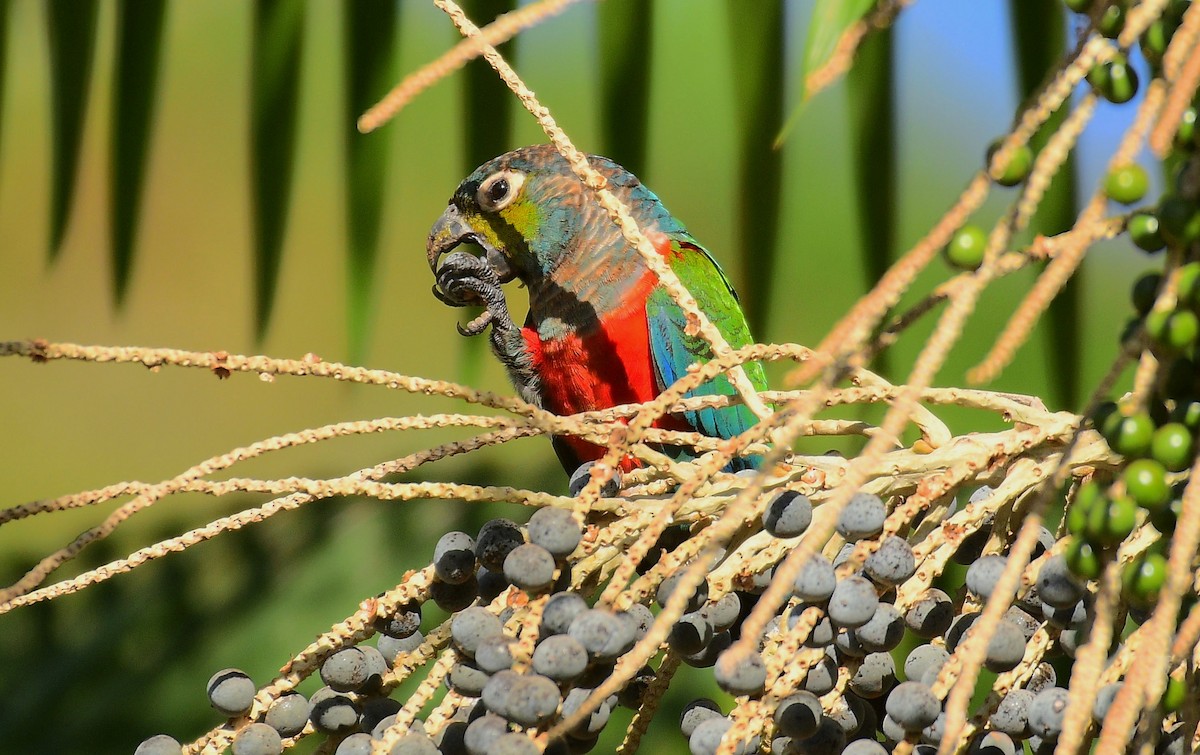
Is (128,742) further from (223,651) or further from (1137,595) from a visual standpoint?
(1137,595)

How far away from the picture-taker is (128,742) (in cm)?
162

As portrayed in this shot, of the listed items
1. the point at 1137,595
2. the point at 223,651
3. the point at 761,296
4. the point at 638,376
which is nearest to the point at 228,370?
the point at 1137,595

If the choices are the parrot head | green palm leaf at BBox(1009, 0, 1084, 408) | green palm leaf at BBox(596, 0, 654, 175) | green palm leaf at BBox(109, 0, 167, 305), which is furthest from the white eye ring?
green palm leaf at BBox(1009, 0, 1084, 408)

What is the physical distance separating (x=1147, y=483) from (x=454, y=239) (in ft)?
4.34

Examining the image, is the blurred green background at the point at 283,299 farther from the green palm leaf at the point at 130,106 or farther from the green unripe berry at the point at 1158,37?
the green unripe berry at the point at 1158,37

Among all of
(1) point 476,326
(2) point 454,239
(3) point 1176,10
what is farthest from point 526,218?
(3) point 1176,10

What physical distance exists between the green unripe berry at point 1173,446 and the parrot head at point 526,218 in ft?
4.00

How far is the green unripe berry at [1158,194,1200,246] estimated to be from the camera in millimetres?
362

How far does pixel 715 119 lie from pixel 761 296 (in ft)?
1.03

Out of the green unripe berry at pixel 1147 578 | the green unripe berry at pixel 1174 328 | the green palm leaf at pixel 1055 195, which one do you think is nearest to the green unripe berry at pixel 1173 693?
the green unripe berry at pixel 1147 578

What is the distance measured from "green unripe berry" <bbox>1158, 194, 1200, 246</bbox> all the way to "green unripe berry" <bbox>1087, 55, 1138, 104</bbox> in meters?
0.05

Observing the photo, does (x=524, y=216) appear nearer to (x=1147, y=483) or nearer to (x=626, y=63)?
(x=626, y=63)

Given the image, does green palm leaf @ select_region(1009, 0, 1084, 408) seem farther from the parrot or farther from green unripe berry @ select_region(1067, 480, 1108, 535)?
green unripe berry @ select_region(1067, 480, 1108, 535)

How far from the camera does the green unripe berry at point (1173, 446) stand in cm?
38
